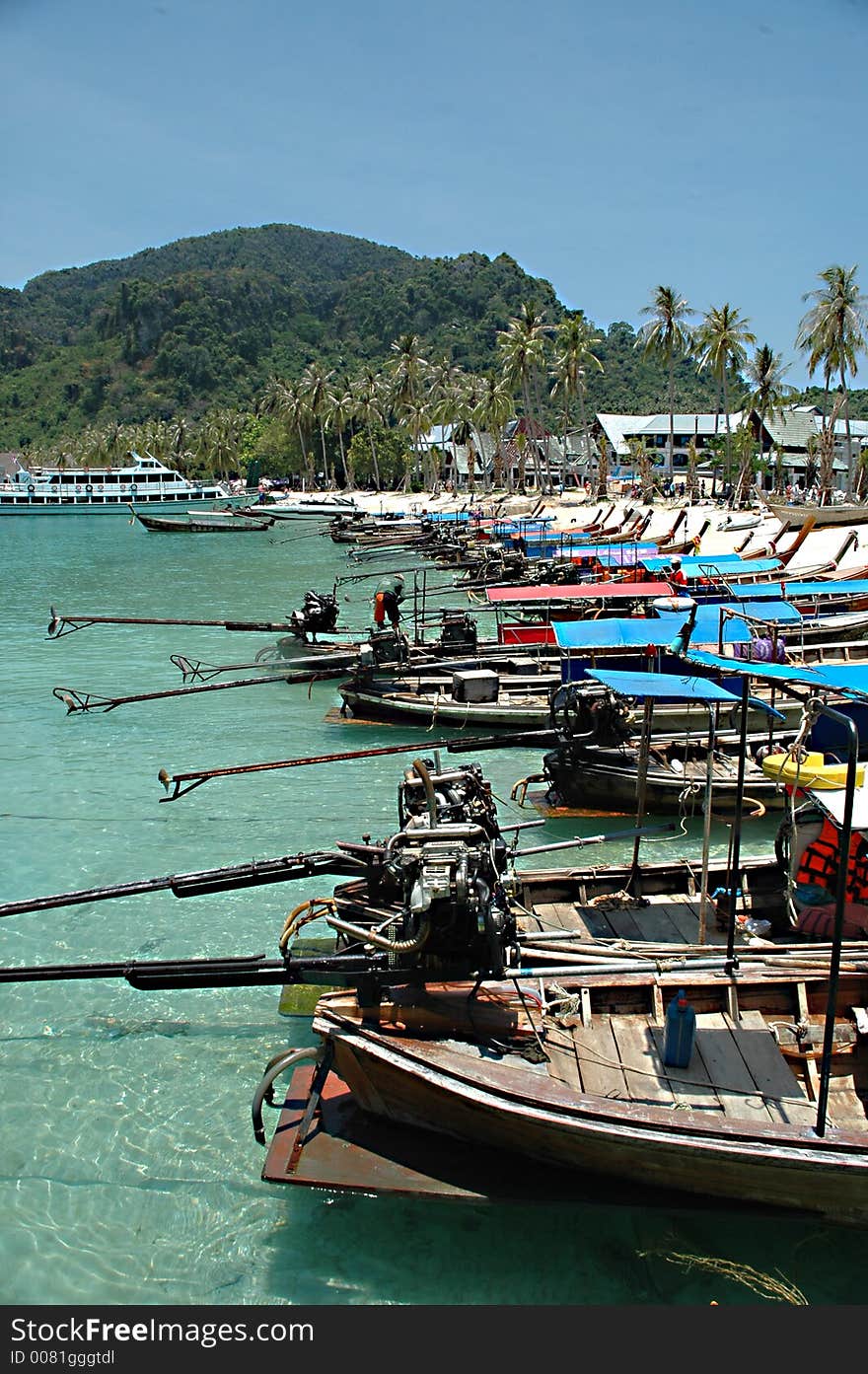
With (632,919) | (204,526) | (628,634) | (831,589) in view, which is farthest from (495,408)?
(632,919)

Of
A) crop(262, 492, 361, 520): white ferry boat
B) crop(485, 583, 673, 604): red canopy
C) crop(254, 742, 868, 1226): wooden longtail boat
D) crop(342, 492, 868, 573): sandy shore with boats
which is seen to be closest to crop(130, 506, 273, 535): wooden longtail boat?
crop(262, 492, 361, 520): white ferry boat

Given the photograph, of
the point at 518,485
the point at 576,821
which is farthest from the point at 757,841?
the point at 518,485

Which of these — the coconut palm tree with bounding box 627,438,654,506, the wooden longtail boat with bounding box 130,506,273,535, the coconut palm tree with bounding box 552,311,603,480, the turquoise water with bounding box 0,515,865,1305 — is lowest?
the turquoise water with bounding box 0,515,865,1305

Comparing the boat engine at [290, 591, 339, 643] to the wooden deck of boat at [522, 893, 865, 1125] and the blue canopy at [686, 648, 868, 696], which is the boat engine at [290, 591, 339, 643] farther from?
the wooden deck of boat at [522, 893, 865, 1125]

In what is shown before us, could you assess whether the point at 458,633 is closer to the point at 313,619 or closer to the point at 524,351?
the point at 313,619

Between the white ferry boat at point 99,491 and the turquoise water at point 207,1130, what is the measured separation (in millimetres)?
101625

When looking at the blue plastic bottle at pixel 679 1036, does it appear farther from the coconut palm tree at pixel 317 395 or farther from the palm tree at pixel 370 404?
the coconut palm tree at pixel 317 395

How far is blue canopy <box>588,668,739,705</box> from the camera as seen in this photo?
12.1 meters

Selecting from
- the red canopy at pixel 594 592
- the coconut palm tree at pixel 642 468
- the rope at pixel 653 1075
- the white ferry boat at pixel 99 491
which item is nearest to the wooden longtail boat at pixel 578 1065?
the rope at pixel 653 1075

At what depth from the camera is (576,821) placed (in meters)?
17.2

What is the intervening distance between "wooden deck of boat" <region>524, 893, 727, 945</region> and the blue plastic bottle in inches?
72.1

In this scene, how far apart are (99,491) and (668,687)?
376ft

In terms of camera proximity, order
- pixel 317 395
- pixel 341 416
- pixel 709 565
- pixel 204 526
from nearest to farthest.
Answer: pixel 709 565 → pixel 204 526 → pixel 341 416 → pixel 317 395

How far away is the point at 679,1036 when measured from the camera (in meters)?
8.47
